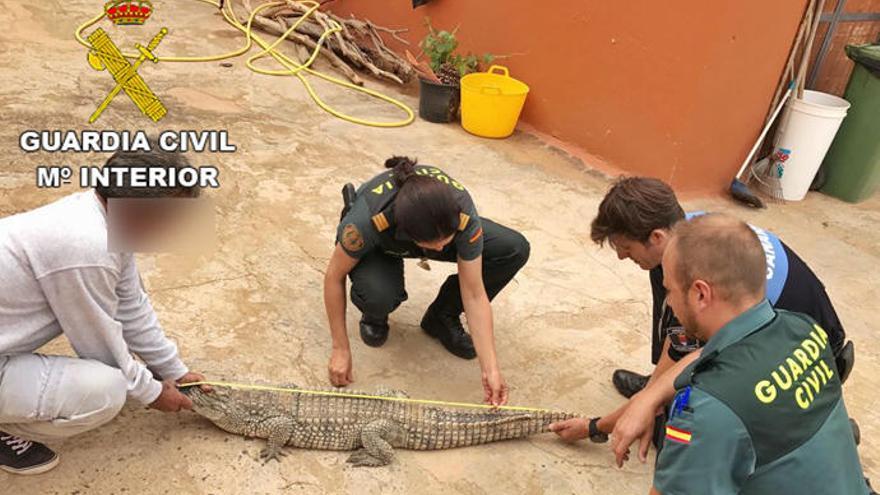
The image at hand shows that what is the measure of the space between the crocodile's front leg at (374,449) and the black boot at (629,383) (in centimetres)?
114

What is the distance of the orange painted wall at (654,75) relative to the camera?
15.2 feet

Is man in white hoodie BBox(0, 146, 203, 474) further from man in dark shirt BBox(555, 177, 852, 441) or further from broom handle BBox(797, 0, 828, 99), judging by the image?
broom handle BBox(797, 0, 828, 99)

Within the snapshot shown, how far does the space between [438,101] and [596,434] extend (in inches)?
154

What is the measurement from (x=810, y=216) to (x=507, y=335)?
3.35 m

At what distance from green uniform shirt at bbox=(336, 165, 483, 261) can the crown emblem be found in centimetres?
545

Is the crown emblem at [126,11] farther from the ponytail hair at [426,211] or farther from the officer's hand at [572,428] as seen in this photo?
the officer's hand at [572,428]

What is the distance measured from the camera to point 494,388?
2605 millimetres

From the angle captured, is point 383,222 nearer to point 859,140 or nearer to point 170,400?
point 170,400

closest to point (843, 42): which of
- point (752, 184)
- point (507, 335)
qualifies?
point (752, 184)

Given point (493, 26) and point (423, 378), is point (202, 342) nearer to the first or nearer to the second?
point (423, 378)

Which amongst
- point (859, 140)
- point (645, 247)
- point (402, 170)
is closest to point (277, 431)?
point (402, 170)

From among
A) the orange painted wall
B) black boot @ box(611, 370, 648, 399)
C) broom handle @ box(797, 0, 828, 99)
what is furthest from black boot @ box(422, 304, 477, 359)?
broom handle @ box(797, 0, 828, 99)

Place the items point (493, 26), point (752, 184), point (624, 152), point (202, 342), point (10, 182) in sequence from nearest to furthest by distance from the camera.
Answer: point (202, 342)
point (10, 182)
point (624, 152)
point (752, 184)
point (493, 26)

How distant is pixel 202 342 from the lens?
2.89 meters
